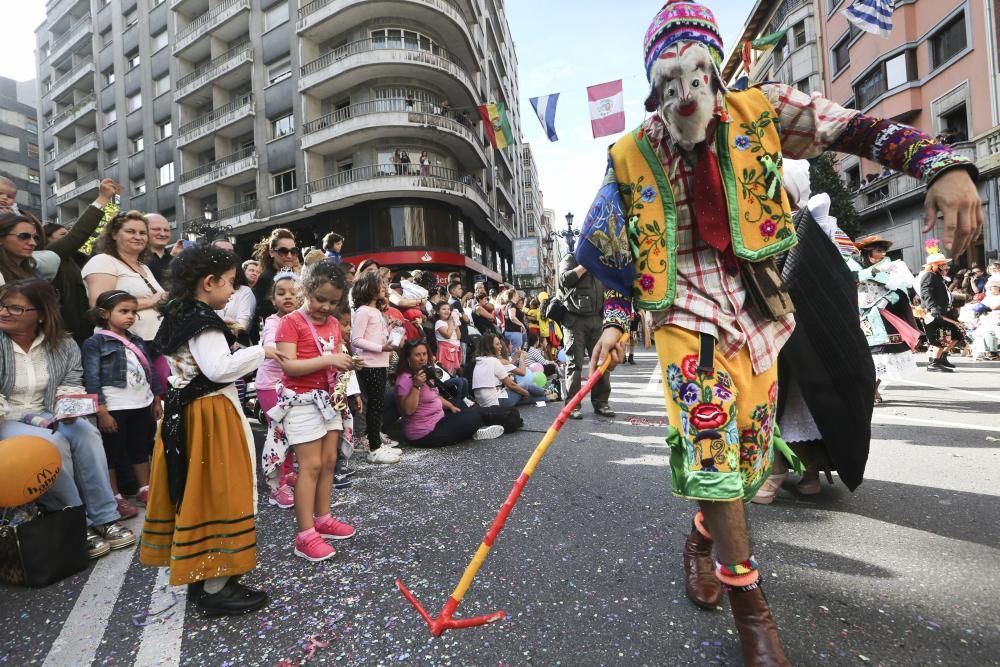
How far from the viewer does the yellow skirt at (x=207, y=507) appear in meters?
2.20

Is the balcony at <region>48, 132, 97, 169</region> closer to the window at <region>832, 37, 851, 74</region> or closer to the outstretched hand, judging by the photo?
the window at <region>832, 37, 851, 74</region>

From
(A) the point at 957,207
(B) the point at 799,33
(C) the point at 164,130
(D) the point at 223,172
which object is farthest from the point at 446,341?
(C) the point at 164,130

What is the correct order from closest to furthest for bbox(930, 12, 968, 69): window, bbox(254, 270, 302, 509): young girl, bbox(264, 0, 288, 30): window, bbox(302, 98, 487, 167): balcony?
bbox(254, 270, 302, 509): young girl, bbox(930, 12, 968, 69): window, bbox(302, 98, 487, 167): balcony, bbox(264, 0, 288, 30): window

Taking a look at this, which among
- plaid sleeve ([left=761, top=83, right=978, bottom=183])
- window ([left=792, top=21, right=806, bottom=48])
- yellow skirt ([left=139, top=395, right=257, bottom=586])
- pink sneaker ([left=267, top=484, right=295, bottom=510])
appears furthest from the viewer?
window ([left=792, top=21, right=806, bottom=48])

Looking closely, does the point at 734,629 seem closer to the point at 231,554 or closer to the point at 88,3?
the point at 231,554

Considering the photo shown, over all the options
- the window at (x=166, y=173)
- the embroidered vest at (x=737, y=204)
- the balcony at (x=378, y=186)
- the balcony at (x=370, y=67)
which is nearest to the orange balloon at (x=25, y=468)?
the embroidered vest at (x=737, y=204)

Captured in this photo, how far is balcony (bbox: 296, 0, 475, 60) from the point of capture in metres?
22.7

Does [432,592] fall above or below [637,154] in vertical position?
below

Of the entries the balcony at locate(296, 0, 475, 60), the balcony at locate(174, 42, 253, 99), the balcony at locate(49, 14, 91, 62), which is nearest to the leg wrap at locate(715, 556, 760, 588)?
the balcony at locate(296, 0, 475, 60)

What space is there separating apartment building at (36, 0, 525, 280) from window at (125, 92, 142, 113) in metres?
0.12

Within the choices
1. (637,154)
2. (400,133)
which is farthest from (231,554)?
(400,133)

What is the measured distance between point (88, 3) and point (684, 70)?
50.1 metres

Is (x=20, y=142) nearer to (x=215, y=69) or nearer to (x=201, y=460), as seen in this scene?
(x=215, y=69)

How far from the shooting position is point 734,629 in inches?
72.7
